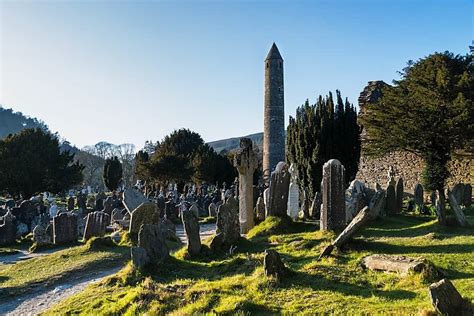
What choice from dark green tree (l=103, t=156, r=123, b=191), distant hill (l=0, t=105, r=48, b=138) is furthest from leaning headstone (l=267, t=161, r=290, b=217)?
distant hill (l=0, t=105, r=48, b=138)

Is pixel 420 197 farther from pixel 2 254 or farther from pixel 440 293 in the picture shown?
pixel 2 254

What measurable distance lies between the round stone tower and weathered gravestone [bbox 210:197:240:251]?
100ft

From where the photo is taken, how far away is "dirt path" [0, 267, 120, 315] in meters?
7.85

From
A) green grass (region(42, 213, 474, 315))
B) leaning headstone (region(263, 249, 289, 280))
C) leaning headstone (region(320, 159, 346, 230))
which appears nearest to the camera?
green grass (region(42, 213, 474, 315))

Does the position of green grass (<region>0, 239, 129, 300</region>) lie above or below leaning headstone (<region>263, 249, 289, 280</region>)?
below

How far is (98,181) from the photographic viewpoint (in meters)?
66.9

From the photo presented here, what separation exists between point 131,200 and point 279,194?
19.6ft

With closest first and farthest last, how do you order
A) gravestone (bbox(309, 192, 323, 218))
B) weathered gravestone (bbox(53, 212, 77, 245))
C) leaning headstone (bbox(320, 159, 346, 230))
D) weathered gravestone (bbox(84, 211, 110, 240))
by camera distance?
leaning headstone (bbox(320, 159, 346, 230)) < gravestone (bbox(309, 192, 323, 218)) < weathered gravestone (bbox(53, 212, 77, 245)) < weathered gravestone (bbox(84, 211, 110, 240))

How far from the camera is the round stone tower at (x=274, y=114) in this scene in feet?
136

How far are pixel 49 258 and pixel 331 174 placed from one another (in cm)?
777

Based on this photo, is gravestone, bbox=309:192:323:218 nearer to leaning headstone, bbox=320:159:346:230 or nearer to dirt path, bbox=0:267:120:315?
leaning headstone, bbox=320:159:346:230

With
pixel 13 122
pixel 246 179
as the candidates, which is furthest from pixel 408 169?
pixel 13 122

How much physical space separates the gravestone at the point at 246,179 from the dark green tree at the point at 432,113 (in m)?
7.94

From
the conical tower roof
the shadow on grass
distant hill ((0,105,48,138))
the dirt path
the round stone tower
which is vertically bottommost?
the dirt path
